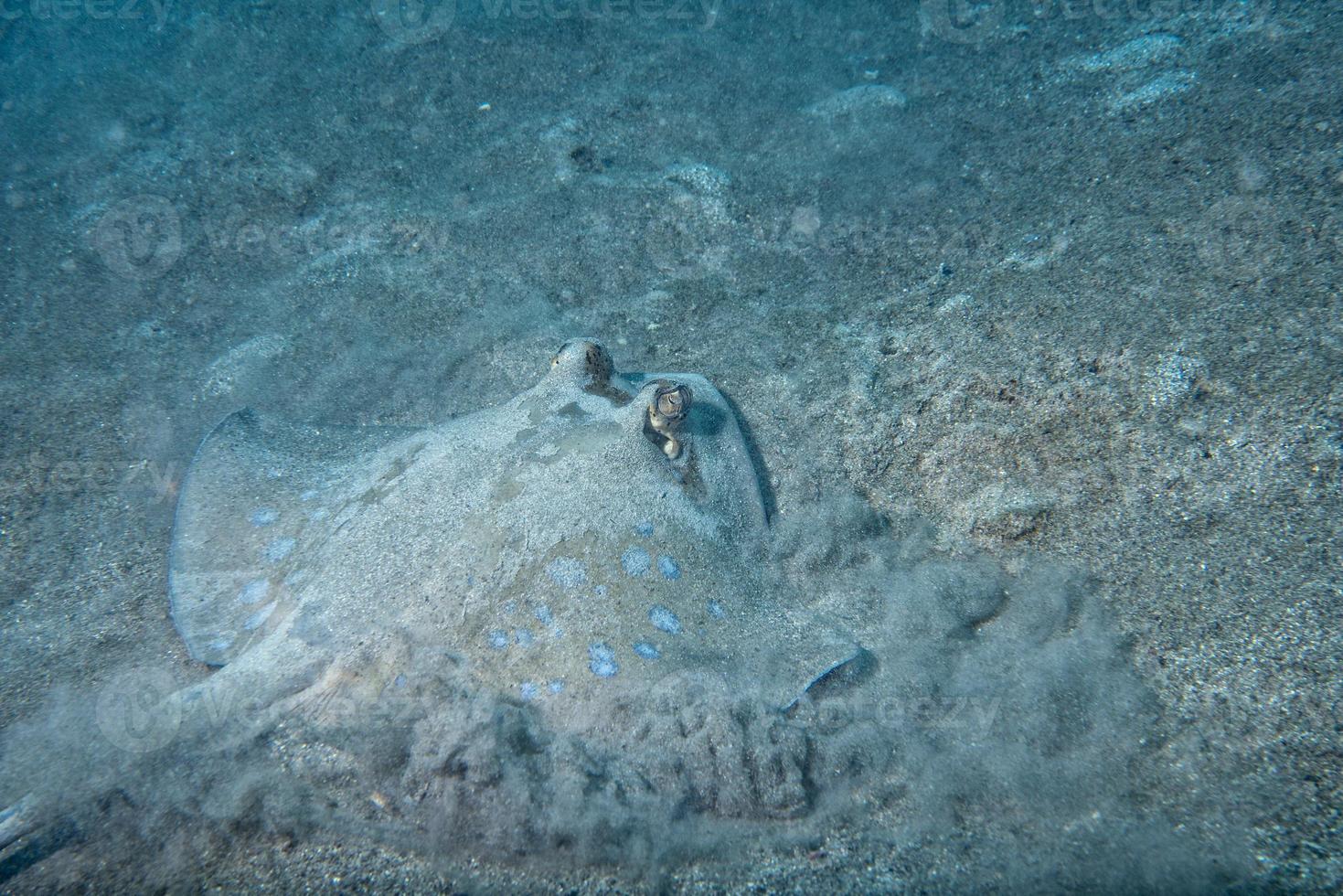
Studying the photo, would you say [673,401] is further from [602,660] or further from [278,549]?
[278,549]

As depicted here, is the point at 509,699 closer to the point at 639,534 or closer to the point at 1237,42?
the point at 639,534

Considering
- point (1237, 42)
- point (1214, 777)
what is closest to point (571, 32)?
point (1237, 42)

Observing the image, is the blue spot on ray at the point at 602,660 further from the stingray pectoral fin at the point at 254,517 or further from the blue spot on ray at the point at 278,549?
the blue spot on ray at the point at 278,549

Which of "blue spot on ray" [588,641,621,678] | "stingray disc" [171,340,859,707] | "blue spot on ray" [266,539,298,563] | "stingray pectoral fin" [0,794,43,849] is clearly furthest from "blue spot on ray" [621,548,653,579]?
"stingray pectoral fin" [0,794,43,849]

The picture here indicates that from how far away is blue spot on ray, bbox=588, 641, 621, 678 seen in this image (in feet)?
9.29

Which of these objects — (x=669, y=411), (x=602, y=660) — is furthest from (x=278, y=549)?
(x=669, y=411)

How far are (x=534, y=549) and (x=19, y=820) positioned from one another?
209cm

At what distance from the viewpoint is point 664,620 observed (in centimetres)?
300

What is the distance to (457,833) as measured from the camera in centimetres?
248

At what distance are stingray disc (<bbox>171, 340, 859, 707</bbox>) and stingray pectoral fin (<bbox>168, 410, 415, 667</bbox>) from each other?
0.01 meters

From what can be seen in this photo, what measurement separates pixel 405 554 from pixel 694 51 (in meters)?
7.84

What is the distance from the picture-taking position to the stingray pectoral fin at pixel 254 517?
3.28 meters

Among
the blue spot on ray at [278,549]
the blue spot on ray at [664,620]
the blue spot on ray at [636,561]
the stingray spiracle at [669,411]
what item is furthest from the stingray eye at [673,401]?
the blue spot on ray at [278,549]

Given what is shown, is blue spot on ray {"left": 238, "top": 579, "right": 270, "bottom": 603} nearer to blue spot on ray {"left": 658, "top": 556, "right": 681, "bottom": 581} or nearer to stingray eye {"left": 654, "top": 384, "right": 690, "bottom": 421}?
blue spot on ray {"left": 658, "top": 556, "right": 681, "bottom": 581}
